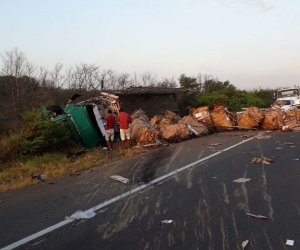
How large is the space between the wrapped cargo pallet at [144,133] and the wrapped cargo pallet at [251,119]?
284 inches

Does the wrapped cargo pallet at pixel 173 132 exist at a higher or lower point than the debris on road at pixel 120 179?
higher

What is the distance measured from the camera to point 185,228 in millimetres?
5066

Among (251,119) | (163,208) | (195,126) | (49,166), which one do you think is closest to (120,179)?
(163,208)

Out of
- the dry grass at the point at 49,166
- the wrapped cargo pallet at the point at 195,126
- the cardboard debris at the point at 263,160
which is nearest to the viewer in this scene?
the dry grass at the point at 49,166

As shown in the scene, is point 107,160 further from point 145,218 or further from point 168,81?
point 168,81

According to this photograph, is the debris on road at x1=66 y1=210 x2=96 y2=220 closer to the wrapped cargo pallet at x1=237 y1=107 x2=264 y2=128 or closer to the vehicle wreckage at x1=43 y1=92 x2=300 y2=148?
the vehicle wreckage at x1=43 y1=92 x2=300 y2=148

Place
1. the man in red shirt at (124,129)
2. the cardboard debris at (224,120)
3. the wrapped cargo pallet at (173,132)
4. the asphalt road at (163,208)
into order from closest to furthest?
the asphalt road at (163,208)
the man in red shirt at (124,129)
the wrapped cargo pallet at (173,132)
the cardboard debris at (224,120)

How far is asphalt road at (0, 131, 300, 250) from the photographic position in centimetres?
472

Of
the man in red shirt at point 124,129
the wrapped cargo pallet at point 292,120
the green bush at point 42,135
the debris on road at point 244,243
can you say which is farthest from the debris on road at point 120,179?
the wrapped cargo pallet at point 292,120

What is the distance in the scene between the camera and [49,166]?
1062cm

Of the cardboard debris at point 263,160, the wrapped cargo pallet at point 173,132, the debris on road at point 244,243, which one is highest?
the wrapped cargo pallet at point 173,132

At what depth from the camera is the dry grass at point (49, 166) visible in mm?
9219

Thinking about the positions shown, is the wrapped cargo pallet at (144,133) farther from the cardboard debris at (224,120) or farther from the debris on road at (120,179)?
the debris on road at (120,179)

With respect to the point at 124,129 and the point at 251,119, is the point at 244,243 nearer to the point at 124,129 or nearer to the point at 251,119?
the point at 124,129
